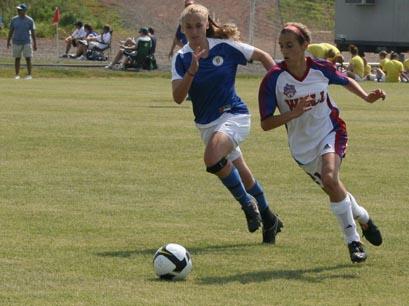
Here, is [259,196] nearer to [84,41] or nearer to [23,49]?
[23,49]

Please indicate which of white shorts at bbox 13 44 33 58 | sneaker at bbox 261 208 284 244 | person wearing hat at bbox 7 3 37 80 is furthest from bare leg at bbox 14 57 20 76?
sneaker at bbox 261 208 284 244

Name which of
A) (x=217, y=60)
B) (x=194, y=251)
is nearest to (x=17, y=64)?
(x=217, y=60)

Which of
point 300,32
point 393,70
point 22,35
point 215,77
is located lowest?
point 393,70

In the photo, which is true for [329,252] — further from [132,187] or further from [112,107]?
[112,107]

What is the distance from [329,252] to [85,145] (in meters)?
7.66

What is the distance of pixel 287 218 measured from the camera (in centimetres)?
1016

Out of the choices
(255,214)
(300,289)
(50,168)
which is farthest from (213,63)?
(50,168)

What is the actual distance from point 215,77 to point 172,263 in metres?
2.13

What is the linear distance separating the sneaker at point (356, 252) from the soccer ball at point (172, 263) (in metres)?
1.19

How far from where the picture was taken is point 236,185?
913 cm

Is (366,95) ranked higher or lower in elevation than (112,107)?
higher

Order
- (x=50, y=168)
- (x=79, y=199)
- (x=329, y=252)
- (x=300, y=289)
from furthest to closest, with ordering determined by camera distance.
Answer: (x=50, y=168) → (x=79, y=199) → (x=329, y=252) → (x=300, y=289)

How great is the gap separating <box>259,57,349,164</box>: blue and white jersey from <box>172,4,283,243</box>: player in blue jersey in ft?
2.56

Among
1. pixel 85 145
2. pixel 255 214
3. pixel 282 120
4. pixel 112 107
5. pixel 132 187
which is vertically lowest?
pixel 112 107
